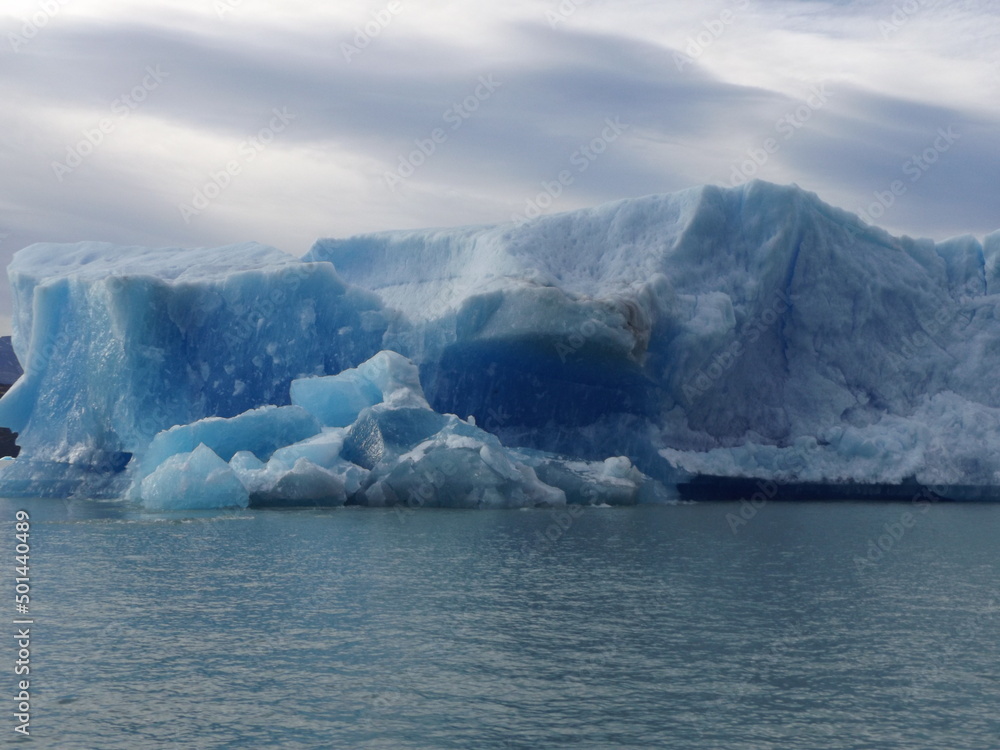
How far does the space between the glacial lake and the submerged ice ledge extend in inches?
180

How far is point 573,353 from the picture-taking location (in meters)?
14.4

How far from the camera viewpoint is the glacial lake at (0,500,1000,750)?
4121mm

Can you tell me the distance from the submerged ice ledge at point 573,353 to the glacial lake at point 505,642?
15.0ft

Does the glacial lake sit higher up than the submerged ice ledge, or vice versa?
the submerged ice ledge

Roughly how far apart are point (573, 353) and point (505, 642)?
9.13 m

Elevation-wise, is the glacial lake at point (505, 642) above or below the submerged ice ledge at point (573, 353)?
below

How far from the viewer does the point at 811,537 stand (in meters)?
10.3

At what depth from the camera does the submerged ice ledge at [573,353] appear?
1391cm

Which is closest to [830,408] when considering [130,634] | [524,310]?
[524,310]

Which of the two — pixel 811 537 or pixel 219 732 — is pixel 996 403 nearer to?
pixel 811 537

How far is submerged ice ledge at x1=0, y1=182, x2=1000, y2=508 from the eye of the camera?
1391cm

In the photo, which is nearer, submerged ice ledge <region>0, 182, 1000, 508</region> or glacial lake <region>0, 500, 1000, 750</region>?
glacial lake <region>0, 500, 1000, 750</region>

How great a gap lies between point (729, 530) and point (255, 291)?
7263 millimetres

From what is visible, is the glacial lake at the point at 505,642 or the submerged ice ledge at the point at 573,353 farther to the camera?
the submerged ice ledge at the point at 573,353
